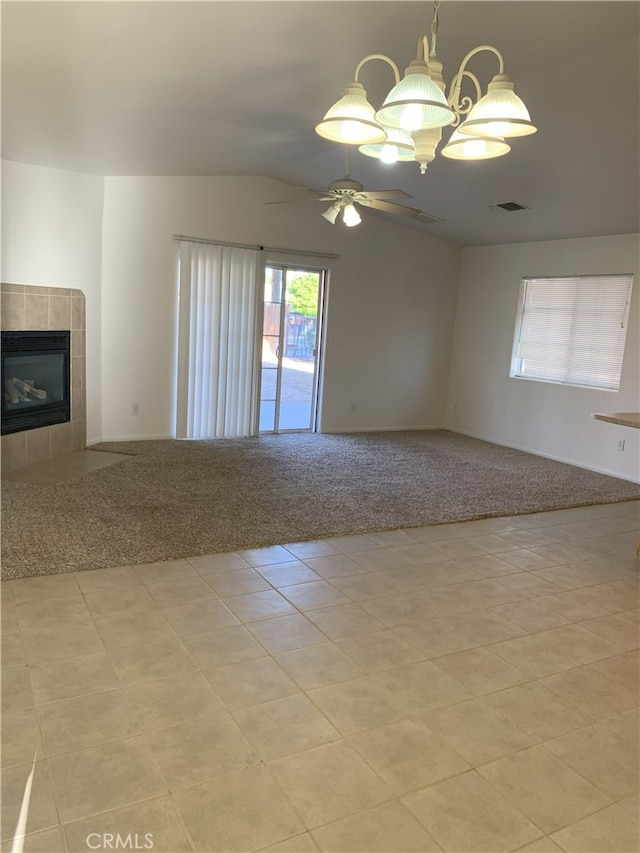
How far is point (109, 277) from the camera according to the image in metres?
5.97

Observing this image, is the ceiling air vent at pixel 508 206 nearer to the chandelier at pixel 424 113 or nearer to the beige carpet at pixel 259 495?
the beige carpet at pixel 259 495

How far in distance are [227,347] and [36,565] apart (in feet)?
12.3

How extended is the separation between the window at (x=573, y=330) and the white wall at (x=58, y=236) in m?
4.76

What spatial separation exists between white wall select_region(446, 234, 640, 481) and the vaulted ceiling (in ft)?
2.36

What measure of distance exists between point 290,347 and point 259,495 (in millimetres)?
2812

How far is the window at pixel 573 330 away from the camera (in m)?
6.20

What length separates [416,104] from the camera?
193cm

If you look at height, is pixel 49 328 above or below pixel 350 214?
below

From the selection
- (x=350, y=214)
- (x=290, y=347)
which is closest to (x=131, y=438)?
(x=290, y=347)

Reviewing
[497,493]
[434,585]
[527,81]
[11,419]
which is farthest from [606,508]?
[11,419]

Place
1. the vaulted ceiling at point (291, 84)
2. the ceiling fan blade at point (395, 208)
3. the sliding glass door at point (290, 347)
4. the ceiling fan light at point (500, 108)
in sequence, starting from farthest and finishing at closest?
the sliding glass door at point (290, 347) < the ceiling fan blade at point (395, 208) < the vaulted ceiling at point (291, 84) < the ceiling fan light at point (500, 108)

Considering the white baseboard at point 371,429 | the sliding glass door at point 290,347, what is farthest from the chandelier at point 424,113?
the white baseboard at point 371,429

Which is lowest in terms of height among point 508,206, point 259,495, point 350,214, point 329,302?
point 259,495

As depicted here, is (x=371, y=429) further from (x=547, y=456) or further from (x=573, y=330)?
(x=573, y=330)
